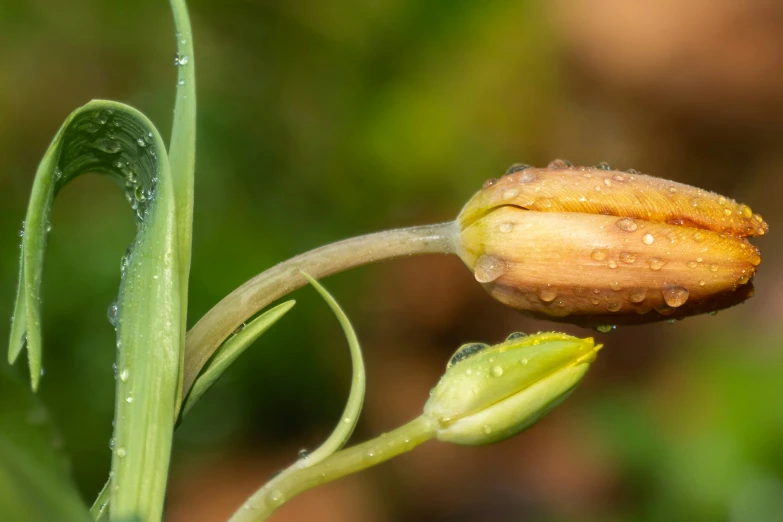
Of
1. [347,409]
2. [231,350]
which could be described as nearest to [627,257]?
[347,409]

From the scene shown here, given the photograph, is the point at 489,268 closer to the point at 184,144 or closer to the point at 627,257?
the point at 627,257

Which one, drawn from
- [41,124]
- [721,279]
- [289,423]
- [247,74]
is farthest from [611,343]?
[721,279]

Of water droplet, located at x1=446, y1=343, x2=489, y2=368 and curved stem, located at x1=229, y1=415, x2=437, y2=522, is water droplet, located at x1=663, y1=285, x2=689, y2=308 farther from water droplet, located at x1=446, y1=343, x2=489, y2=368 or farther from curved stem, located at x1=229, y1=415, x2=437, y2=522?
curved stem, located at x1=229, y1=415, x2=437, y2=522

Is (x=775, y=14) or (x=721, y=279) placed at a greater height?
(x=775, y=14)

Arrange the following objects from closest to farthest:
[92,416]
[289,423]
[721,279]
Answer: [721,279], [92,416], [289,423]

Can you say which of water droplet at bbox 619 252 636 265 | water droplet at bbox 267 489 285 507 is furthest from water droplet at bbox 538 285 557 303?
water droplet at bbox 267 489 285 507

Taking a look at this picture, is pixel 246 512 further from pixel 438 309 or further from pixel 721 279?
pixel 438 309
